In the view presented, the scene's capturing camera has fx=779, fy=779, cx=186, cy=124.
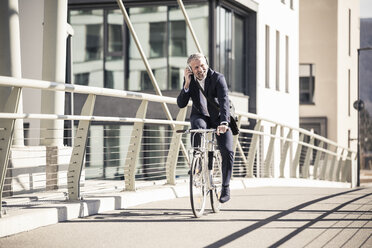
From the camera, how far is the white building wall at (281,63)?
27.4 m

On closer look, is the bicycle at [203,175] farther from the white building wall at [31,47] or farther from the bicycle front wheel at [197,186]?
the white building wall at [31,47]

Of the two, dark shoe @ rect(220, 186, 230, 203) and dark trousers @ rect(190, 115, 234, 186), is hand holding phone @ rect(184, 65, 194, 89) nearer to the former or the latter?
dark trousers @ rect(190, 115, 234, 186)

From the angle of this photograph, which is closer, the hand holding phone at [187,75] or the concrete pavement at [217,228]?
the concrete pavement at [217,228]

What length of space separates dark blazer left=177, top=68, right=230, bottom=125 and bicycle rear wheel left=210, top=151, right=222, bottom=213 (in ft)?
1.50

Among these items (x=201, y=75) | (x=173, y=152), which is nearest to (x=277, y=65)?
(x=173, y=152)

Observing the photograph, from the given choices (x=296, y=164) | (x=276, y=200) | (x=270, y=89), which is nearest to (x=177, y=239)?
(x=276, y=200)

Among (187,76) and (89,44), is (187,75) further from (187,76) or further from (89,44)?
(89,44)

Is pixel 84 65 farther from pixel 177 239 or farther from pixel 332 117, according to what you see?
pixel 332 117

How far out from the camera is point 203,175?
811cm

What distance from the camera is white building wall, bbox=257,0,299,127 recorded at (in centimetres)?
2739

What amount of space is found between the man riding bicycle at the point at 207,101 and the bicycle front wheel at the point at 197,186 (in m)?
0.25

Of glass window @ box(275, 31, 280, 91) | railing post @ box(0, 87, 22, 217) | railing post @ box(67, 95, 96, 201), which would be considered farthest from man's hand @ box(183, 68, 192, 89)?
glass window @ box(275, 31, 280, 91)

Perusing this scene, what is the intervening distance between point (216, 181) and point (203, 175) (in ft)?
1.24

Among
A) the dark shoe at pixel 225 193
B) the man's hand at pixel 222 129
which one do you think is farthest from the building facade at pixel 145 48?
the man's hand at pixel 222 129
